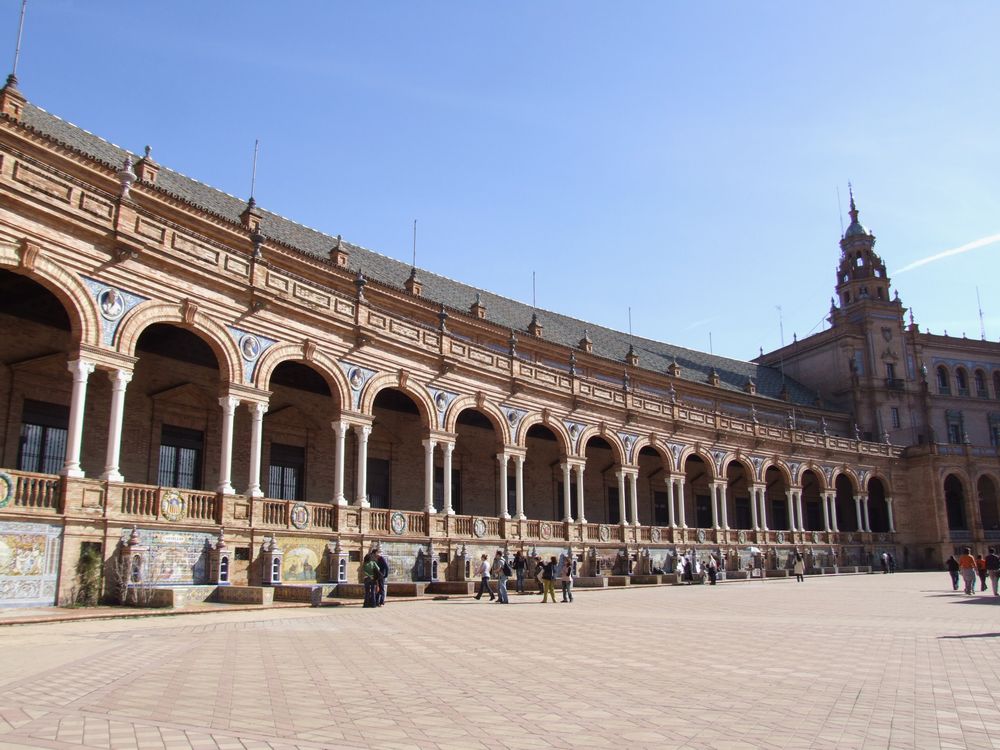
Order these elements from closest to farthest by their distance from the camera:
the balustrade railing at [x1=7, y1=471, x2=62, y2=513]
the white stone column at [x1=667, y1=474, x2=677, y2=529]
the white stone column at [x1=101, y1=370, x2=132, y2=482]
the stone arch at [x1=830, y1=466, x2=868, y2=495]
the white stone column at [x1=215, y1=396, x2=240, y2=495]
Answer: the balustrade railing at [x1=7, y1=471, x2=62, y2=513], the white stone column at [x1=101, y1=370, x2=132, y2=482], the white stone column at [x1=215, y1=396, x2=240, y2=495], the white stone column at [x1=667, y1=474, x2=677, y2=529], the stone arch at [x1=830, y1=466, x2=868, y2=495]

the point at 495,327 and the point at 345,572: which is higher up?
the point at 495,327

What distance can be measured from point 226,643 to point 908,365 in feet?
208

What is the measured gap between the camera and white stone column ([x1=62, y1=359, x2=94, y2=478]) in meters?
16.3

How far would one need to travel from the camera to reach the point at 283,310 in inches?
861

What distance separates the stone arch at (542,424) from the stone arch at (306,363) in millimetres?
8726

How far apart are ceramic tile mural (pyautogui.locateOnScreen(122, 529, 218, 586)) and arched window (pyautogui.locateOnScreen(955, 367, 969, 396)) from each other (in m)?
63.4

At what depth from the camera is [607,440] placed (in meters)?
35.4

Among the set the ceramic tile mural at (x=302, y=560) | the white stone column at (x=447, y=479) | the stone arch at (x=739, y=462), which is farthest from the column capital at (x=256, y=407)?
the stone arch at (x=739, y=462)

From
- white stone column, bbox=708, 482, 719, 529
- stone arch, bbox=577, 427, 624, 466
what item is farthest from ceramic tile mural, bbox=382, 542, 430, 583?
white stone column, bbox=708, 482, 719, 529

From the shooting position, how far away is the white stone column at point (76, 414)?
1631 cm

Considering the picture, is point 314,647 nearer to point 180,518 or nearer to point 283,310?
point 180,518

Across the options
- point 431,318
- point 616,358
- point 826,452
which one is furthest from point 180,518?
point 826,452

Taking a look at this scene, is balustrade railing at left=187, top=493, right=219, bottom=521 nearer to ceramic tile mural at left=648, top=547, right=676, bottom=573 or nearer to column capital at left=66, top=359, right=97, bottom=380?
column capital at left=66, top=359, right=97, bottom=380

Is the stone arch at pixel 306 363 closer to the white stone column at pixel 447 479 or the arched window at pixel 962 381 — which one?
the white stone column at pixel 447 479
